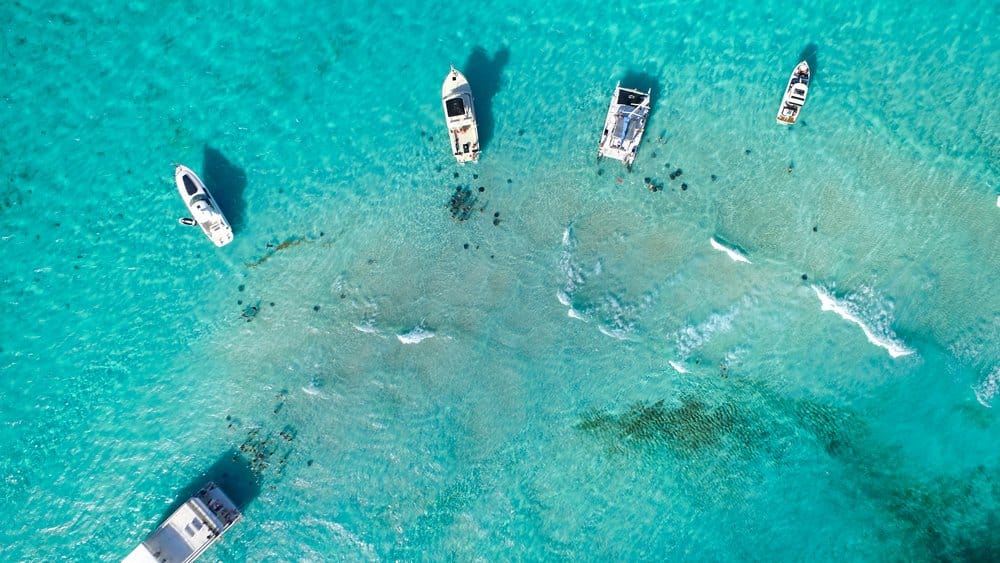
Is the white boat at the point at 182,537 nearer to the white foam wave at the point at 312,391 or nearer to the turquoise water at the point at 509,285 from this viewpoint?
the turquoise water at the point at 509,285

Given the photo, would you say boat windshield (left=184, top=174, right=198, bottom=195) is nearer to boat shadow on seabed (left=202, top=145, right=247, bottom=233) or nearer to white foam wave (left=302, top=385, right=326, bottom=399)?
boat shadow on seabed (left=202, top=145, right=247, bottom=233)

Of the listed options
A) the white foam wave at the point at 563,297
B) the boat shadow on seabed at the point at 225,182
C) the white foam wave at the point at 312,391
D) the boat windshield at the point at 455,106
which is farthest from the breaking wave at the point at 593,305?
the boat shadow on seabed at the point at 225,182

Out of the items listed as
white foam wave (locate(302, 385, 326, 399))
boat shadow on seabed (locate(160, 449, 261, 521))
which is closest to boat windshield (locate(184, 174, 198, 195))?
white foam wave (locate(302, 385, 326, 399))

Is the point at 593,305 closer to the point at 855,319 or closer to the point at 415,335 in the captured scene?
the point at 415,335

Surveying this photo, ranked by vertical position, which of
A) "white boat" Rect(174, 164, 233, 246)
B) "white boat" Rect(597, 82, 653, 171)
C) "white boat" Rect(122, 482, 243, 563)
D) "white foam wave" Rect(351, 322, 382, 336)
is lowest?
"white boat" Rect(122, 482, 243, 563)

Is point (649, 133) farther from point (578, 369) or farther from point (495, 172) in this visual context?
point (578, 369)

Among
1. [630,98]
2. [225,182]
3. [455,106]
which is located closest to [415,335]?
[455,106]
